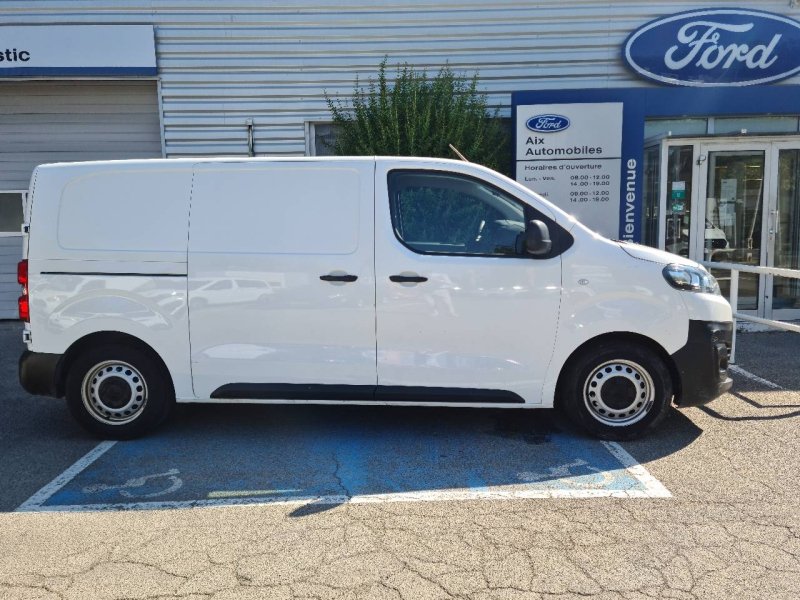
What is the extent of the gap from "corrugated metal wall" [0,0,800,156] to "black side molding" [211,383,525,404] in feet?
19.7

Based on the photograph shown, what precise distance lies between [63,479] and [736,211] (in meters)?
8.83

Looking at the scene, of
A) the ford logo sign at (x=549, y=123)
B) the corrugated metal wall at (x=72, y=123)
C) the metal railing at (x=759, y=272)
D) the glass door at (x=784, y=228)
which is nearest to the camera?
the metal railing at (x=759, y=272)

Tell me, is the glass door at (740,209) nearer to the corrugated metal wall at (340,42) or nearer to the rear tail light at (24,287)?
the corrugated metal wall at (340,42)

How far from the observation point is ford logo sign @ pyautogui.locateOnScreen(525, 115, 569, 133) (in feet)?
28.9

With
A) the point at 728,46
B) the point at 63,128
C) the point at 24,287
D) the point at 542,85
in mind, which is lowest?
the point at 24,287

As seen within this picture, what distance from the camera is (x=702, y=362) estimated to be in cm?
471

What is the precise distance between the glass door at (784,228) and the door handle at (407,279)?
685 cm

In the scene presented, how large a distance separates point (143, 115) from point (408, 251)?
7065 millimetres

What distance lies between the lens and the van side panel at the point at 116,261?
4.80 m

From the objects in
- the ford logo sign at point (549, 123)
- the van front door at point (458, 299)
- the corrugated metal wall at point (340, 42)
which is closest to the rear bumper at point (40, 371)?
the van front door at point (458, 299)

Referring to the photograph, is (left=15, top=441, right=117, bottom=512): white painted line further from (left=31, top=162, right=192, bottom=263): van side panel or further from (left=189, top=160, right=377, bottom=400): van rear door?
(left=31, top=162, right=192, bottom=263): van side panel

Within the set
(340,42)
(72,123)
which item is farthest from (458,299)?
(72,123)

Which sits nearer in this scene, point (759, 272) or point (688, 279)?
point (688, 279)

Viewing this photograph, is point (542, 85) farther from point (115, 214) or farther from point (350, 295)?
point (115, 214)
